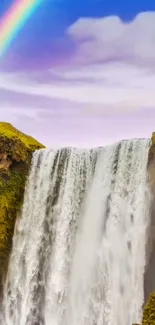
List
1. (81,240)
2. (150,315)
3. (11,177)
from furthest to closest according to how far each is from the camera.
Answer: (11,177)
(81,240)
(150,315)

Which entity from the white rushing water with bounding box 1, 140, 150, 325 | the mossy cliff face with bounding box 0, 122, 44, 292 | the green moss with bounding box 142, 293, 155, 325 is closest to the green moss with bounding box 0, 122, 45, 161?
the mossy cliff face with bounding box 0, 122, 44, 292

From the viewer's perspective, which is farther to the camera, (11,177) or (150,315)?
(11,177)

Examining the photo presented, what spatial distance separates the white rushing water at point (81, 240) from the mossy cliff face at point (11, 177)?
2.55 feet

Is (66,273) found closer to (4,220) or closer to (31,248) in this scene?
(31,248)

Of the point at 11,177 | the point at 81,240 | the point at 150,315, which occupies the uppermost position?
the point at 11,177

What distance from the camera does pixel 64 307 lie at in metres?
29.8

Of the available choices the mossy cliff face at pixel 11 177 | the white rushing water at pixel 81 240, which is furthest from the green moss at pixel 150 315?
the mossy cliff face at pixel 11 177

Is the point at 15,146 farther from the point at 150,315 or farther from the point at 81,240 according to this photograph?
the point at 150,315

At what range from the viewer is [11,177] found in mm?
36000

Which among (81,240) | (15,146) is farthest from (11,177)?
(81,240)

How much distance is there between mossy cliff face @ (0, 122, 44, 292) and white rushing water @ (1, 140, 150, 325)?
0.78 meters

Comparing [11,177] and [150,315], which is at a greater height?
[11,177]

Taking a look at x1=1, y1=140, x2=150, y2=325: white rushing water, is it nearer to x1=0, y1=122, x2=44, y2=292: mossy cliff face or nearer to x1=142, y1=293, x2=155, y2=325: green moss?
x1=0, y1=122, x2=44, y2=292: mossy cliff face

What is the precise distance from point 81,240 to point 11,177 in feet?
28.1
